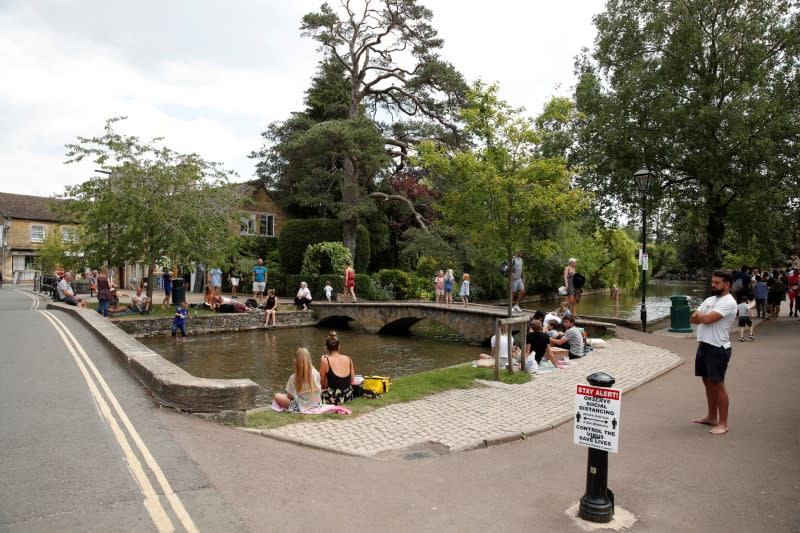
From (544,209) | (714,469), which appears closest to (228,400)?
(714,469)

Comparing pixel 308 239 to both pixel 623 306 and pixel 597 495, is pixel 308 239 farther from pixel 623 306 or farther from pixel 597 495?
pixel 597 495

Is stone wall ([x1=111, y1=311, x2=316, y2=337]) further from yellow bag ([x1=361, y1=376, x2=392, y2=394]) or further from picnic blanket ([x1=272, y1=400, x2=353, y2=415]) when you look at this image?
picnic blanket ([x1=272, y1=400, x2=353, y2=415])

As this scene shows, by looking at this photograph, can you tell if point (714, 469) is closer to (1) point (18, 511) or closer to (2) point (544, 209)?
(1) point (18, 511)

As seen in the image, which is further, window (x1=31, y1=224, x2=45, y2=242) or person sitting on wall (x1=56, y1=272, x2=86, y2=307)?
window (x1=31, y1=224, x2=45, y2=242)

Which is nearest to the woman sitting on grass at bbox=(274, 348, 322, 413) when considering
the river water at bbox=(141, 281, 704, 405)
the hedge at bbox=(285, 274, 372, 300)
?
the river water at bbox=(141, 281, 704, 405)

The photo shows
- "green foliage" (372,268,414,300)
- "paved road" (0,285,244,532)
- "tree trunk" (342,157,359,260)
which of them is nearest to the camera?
"paved road" (0,285,244,532)

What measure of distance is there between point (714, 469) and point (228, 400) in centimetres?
565

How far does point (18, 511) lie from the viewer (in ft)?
14.0

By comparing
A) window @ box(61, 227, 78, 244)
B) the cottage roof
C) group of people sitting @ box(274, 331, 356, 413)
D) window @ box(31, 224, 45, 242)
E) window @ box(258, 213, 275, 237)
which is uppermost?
the cottage roof

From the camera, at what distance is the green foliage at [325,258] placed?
31.5 m

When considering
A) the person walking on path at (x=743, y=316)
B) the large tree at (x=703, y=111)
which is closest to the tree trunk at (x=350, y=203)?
the large tree at (x=703, y=111)

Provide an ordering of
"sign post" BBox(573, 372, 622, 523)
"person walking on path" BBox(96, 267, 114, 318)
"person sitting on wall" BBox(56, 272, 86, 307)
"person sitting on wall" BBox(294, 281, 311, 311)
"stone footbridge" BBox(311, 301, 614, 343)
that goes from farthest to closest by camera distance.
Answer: "person sitting on wall" BBox(294, 281, 311, 311), "person sitting on wall" BBox(56, 272, 86, 307), "person walking on path" BBox(96, 267, 114, 318), "stone footbridge" BBox(311, 301, 614, 343), "sign post" BBox(573, 372, 622, 523)

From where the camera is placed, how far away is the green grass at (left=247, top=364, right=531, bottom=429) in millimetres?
7380

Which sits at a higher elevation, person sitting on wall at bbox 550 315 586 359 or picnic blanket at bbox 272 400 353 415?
person sitting on wall at bbox 550 315 586 359
